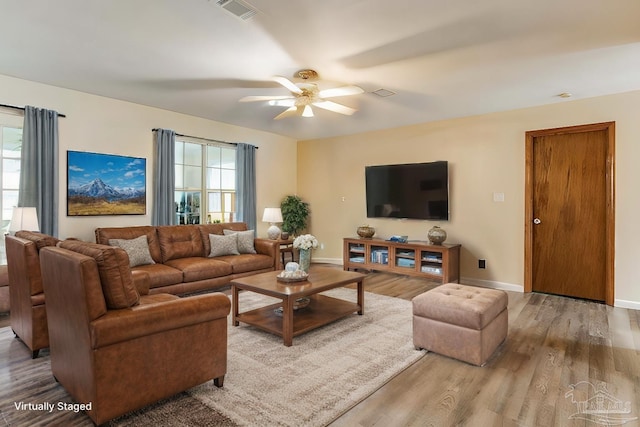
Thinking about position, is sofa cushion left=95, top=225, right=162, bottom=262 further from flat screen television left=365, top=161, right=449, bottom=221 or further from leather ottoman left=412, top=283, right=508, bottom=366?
flat screen television left=365, top=161, right=449, bottom=221

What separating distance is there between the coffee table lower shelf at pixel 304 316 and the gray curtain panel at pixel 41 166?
2.70 meters

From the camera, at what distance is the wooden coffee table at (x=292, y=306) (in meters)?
3.04

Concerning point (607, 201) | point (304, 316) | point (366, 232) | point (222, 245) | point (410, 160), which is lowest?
point (304, 316)

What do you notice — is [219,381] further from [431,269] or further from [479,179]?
[479,179]

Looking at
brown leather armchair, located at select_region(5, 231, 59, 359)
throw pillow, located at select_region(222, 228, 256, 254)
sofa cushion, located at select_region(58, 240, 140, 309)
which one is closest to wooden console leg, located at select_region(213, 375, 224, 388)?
sofa cushion, located at select_region(58, 240, 140, 309)

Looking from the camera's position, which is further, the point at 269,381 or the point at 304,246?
the point at 304,246

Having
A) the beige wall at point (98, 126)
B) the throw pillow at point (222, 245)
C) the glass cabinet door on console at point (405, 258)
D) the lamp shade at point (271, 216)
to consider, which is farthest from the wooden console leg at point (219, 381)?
the lamp shade at point (271, 216)

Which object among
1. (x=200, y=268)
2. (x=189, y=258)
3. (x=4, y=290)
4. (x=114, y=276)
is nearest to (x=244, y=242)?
(x=189, y=258)

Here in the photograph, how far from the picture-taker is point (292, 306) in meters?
3.02

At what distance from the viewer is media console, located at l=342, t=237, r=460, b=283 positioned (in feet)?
17.0

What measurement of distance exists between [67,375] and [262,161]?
199 inches

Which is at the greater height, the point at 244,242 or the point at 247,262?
the point at 244,242

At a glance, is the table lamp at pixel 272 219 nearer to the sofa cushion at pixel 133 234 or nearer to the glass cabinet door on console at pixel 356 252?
the glass cabinet door on console at pixel 356 252

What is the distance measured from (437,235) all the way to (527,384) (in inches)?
121
